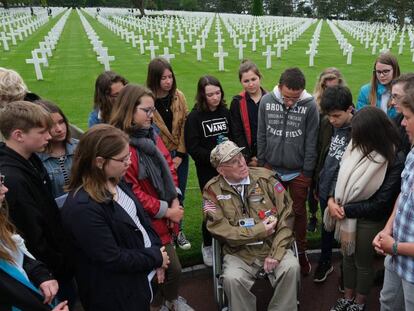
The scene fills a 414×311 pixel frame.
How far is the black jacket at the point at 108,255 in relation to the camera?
245 centimetres

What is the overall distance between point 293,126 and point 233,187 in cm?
94

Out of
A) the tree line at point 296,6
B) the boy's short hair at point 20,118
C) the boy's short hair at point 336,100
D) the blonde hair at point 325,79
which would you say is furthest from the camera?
the tree line at point 296,6

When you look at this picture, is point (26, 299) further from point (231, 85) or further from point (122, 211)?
point (231, 85)

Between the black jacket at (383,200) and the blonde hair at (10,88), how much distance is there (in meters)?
2.89

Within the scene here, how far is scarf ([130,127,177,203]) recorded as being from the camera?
3.26 meters

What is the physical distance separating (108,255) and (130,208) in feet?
1.35

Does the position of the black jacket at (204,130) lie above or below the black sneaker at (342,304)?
above

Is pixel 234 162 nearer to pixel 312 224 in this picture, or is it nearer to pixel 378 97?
pixel 312 224

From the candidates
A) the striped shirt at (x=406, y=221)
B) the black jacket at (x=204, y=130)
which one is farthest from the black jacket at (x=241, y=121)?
the striped shirt at (x=406, y=221)

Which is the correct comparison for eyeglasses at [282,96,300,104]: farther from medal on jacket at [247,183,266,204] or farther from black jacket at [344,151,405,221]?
black jacket at [344,151,405,221]

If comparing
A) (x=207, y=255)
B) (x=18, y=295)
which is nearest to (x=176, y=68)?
(x=207, y=255)

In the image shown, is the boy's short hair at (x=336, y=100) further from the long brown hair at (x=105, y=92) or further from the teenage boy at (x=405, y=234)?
the long brown hair at (x=105, y=92)

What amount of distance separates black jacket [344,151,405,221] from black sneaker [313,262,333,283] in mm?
1144

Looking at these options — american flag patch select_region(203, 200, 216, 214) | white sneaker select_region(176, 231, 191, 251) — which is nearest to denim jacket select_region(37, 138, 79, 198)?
american flag patch select_region(203, 200, 216, 214)
